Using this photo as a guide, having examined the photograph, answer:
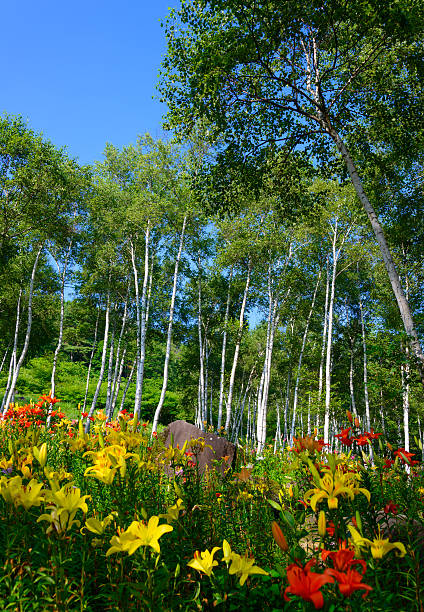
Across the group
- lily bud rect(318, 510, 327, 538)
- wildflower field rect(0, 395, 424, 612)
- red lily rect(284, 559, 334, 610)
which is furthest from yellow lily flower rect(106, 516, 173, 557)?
lily bud rect(318, 510, 327, 538)

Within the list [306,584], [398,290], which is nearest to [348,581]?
[306,584]

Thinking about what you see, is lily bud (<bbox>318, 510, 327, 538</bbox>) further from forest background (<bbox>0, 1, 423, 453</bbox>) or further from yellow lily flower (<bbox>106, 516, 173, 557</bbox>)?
forest background (<bbox>0, 1, 423, 453</bbox>)

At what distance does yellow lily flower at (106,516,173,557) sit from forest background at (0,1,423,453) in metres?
3.54

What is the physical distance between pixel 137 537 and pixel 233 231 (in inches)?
→ 601

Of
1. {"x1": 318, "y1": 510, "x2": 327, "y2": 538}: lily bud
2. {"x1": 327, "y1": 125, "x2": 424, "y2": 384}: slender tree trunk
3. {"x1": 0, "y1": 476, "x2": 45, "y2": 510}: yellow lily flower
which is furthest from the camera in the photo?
{"x1": 327, "y1": 125, "x2": 424, "y2": 384}: slender tree trunk

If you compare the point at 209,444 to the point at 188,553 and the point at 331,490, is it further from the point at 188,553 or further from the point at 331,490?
the point at 331,490

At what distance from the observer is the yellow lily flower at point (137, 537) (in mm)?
917

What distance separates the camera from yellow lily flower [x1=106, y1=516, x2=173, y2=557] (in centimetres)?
92

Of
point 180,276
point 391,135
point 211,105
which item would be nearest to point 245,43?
point 211,105

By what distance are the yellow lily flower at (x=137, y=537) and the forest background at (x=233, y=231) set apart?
3.54 m

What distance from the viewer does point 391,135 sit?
5.93 meters

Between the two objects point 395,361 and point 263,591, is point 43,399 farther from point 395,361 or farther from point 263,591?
Result: point 395,361

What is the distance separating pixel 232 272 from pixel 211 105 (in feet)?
37.6

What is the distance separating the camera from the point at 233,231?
611 inches
